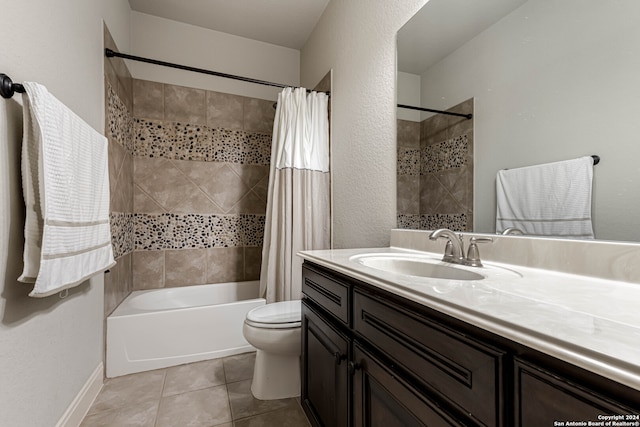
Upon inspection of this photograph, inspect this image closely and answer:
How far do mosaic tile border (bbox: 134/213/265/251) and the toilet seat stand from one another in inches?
46.5

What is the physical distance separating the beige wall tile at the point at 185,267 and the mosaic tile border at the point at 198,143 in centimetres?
84

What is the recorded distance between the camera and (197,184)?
2.68 m

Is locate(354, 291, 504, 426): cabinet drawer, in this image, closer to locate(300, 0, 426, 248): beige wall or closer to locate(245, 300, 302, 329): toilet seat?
locate(245, 300, 302, 329): toilet seat

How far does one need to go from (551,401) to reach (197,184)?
8.95ft

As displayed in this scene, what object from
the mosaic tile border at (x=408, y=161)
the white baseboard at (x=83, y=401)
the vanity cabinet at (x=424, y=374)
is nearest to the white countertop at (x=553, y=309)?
the vanity cabinet at (x=424, y=374)

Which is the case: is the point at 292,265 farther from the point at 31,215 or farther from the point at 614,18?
the point at 614,18

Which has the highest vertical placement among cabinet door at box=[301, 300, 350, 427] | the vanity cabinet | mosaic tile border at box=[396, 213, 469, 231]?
mosaic tile border at box=[396, 213, 469, 231]

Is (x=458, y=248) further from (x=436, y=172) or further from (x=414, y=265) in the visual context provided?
(x=436, y=172)

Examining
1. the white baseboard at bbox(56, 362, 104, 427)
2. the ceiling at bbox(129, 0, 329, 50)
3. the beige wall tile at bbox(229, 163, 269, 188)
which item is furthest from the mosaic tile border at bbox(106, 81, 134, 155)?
the white baseboard at bbox(56, 362, 104, 427)

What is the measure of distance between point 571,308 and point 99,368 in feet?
7.27

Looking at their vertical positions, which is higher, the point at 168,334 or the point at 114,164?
the point at 114,164

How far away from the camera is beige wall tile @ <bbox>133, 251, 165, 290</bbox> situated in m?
2.48

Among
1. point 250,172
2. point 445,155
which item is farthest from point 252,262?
point 445,155

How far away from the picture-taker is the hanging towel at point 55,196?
0.99m
